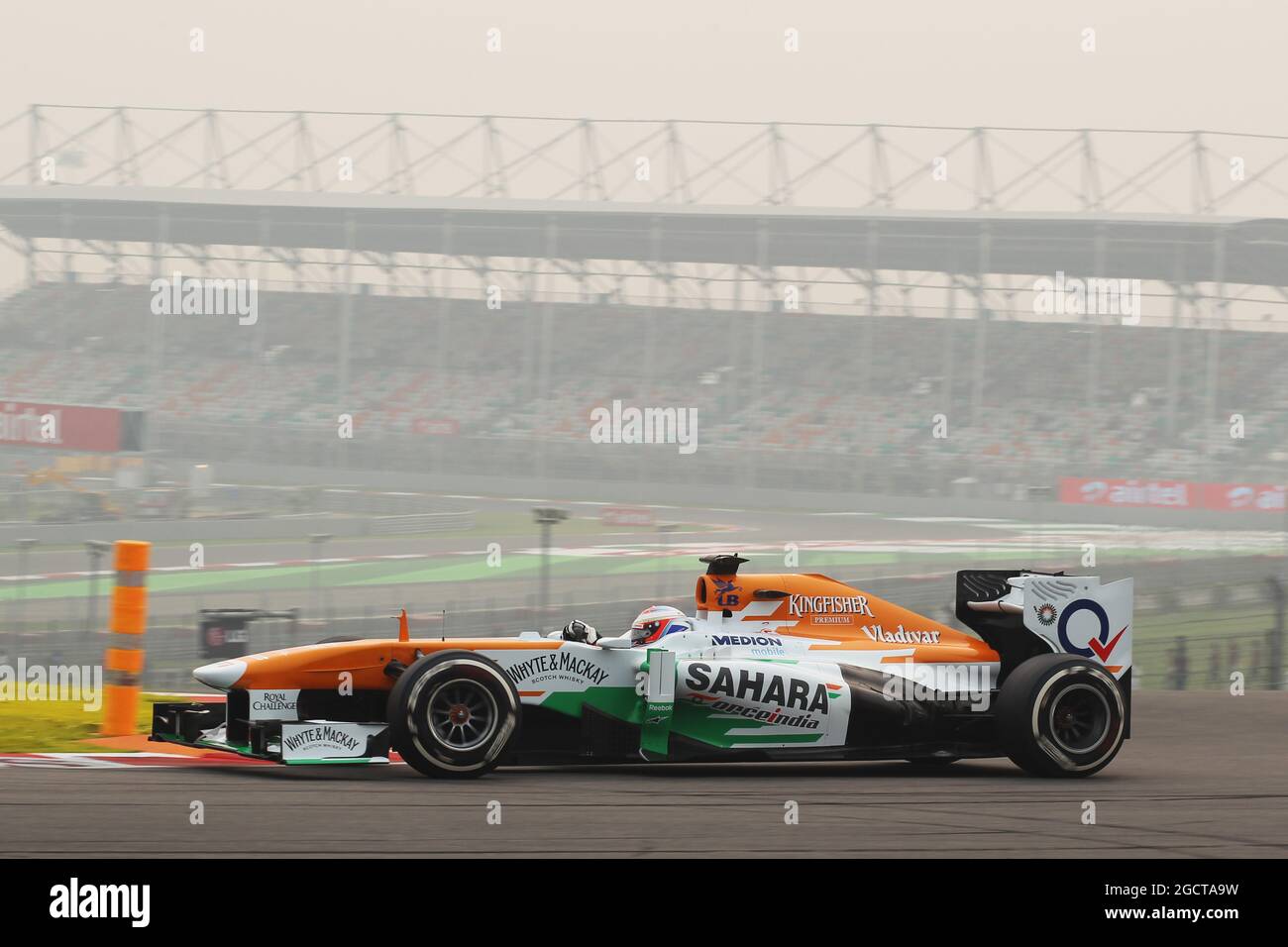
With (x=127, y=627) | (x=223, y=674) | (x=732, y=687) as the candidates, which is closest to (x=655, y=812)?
(x=732, y=687)

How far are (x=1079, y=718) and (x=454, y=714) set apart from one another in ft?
11.4

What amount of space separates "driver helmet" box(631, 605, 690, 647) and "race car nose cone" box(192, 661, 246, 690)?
2060 mm

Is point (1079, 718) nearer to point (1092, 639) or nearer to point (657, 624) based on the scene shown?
point (1092, 639)

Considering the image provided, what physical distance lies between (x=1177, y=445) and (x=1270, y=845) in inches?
2013

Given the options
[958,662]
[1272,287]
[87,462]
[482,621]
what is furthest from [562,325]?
[958,662]

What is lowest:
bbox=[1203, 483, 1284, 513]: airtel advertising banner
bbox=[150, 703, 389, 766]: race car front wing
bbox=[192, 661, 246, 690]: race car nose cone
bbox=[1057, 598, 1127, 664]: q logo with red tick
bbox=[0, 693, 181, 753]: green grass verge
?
bbox=[0, 693, 181, 753]: green grass verge

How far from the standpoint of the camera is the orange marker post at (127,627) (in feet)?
30.3

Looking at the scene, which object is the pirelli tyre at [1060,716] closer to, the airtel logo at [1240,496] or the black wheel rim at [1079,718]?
the black wheel rim at [1079,718]

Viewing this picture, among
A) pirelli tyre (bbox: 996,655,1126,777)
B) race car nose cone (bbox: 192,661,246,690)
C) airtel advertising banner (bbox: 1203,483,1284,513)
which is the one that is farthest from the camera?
airtel advertising banner (bbox: 1203,483,1284,513)

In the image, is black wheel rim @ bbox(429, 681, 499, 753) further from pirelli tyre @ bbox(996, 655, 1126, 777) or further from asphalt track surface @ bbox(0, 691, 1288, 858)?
pirelli tyre @ bbox(996, 655, 1126, 777)

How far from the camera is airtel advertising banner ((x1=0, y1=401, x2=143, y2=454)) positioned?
5125 centimetres

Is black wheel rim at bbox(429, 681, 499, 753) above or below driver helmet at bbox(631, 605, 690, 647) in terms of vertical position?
below

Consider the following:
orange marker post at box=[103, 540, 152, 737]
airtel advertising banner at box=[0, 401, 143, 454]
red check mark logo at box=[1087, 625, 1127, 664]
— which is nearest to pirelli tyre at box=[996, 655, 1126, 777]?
red check mark logo at box=[1087, 625, 1127, 664]

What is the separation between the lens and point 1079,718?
8.45 m
